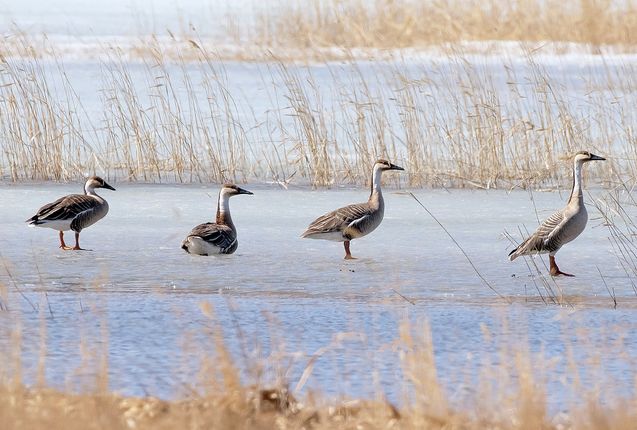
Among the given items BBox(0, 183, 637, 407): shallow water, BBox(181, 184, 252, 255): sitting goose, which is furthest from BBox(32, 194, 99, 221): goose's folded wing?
BBox(181, 184, 252, 255): sitting goose

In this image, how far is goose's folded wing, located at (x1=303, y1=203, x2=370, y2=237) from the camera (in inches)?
298

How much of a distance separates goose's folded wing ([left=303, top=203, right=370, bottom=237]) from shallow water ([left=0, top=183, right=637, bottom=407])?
183mm

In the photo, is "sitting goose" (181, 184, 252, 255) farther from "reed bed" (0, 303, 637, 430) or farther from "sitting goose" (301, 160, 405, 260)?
"reed bed" (0, 303, 637, 430)

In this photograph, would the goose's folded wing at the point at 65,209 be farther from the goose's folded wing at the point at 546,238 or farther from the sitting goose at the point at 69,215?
the goose's folded wing at the point at 546,238

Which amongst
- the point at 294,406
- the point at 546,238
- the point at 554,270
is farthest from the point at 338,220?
the point at 294,406

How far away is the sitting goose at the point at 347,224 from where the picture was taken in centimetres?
755

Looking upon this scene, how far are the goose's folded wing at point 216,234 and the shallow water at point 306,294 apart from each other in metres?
0.12

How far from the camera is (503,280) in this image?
21.7ft

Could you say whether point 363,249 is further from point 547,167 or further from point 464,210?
point 547,167

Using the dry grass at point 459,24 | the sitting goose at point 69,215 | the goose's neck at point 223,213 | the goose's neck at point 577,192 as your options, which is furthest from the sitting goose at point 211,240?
the dry grass at point 459,24

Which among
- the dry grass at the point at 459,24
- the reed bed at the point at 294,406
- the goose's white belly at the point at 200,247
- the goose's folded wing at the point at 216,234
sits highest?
the reed bed at the point at 294,406

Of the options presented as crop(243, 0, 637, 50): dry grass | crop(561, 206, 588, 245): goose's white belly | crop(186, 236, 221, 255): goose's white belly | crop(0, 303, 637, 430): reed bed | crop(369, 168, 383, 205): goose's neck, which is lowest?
crop(243, 0, 637, 50): dry grass

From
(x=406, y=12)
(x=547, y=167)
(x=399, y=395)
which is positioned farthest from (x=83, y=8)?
(x=399, y=395)

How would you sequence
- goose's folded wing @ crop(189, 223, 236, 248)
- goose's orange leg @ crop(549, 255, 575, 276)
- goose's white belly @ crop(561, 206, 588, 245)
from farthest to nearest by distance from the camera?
goose's folded wing @ crop(189, 223, 236, 248) → goose's white belly @ crop(561, 206, 588, 245) → goose's orange leg @ crop(549, 255, 575, 276)
